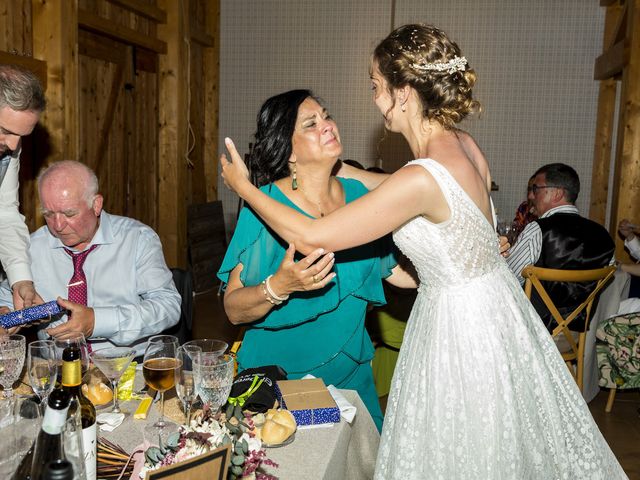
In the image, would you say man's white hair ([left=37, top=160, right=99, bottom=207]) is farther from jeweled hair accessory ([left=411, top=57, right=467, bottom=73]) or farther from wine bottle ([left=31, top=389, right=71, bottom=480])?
wine bottle ([left=31, top=389, right=71, bottom=480])

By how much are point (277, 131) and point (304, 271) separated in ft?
2.07

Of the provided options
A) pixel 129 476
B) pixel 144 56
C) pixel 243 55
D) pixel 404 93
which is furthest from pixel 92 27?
pixel 129 476

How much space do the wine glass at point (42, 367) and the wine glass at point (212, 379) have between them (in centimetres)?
36

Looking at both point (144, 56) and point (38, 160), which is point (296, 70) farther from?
point (38, 160)

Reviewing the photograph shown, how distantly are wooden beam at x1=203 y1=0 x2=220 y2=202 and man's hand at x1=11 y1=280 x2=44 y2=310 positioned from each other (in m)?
5.59

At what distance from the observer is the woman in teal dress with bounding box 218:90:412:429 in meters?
2.08


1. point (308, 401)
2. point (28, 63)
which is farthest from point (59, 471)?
point (28, 63)

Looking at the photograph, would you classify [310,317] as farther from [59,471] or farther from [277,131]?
Result: [59,471]

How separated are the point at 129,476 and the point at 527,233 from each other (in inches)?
121

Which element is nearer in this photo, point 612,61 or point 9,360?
point 9,360

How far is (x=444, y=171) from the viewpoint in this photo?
1.65 m

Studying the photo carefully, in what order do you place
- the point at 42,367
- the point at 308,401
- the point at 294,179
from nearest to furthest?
the point at 42,367 → the point at 308,401 → the point at 294,179

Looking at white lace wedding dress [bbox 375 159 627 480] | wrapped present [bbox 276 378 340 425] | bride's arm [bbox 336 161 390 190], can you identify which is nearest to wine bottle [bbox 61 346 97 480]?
wrapped present [bbox 276 378 340 425]

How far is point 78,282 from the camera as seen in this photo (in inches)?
98.3
